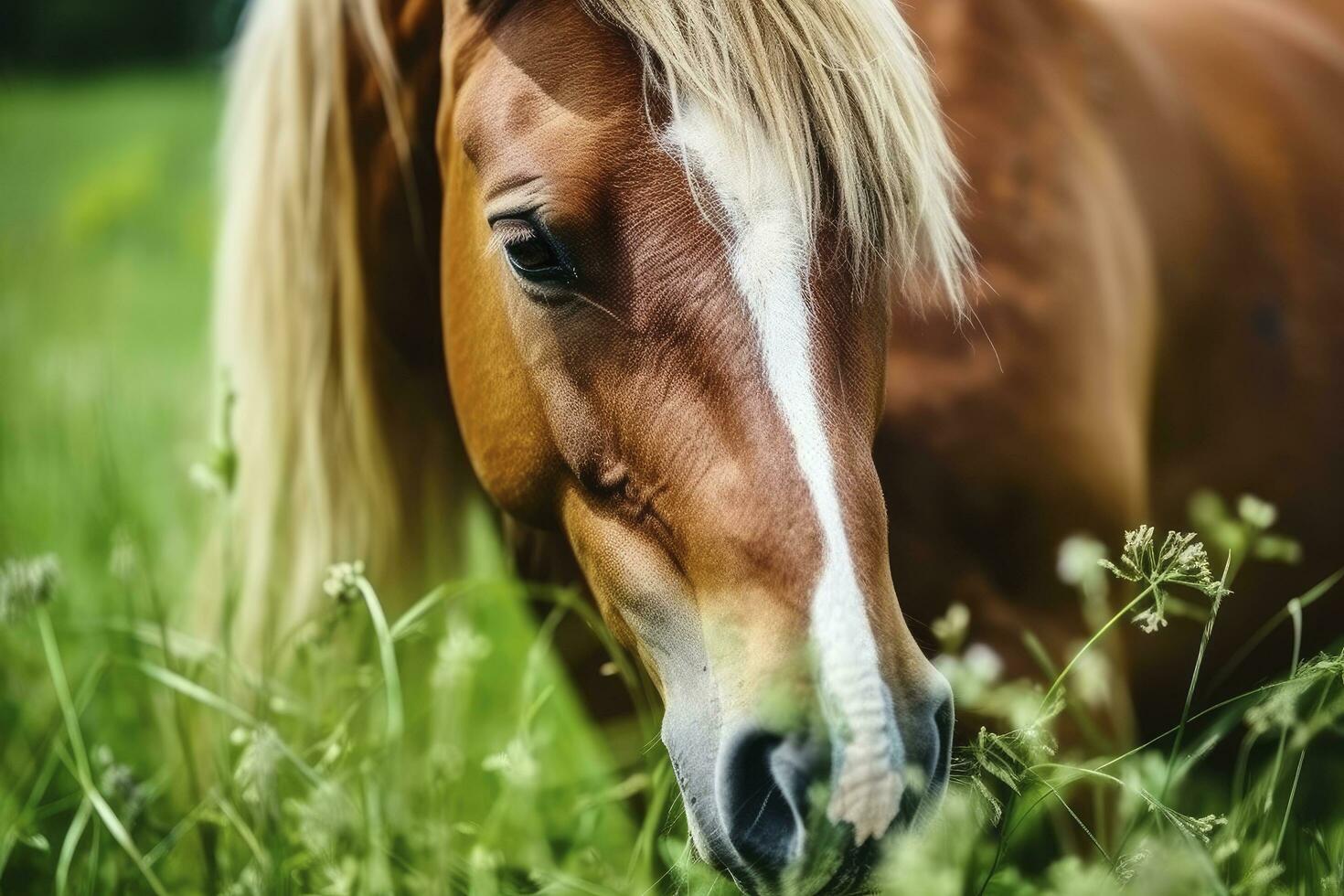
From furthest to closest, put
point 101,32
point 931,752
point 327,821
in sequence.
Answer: point 101,32
point 327,821
point 931,752

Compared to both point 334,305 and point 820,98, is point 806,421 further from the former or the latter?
point 334,305

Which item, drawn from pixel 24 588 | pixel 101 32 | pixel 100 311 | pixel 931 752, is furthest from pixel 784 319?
pixel 101 32

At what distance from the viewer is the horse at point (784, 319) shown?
1.18 m

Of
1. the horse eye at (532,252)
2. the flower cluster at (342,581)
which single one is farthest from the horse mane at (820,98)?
the flower cluster at (342,581)

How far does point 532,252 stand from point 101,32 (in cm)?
1978

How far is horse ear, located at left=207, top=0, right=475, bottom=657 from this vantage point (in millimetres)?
1938

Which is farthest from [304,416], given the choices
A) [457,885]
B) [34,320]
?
[34,320]

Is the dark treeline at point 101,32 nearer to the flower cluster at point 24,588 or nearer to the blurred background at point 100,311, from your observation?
the blurred background at point 100,311

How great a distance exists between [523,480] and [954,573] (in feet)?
2.16

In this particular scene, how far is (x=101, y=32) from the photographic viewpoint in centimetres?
1830

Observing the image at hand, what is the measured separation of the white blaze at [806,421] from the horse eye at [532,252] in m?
0.18

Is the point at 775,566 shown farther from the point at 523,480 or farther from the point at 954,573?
the point at 954,573

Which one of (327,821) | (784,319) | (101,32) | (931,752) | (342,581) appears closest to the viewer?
(931,752)

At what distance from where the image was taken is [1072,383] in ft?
6.05
